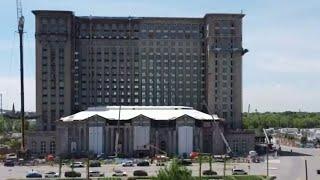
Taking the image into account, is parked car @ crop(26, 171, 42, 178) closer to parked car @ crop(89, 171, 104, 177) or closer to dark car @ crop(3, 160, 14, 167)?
parked car @ crop(89, 171, 104, 177)

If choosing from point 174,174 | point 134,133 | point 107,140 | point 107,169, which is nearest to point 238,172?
point 107,169

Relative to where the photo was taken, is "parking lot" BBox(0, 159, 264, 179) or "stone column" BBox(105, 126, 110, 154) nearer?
"parking lot" BBox(0, 159, 264, 179)

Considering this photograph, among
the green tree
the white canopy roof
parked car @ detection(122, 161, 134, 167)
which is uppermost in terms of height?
the white canopy roof

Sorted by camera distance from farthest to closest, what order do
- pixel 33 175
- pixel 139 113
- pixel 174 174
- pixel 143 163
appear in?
pixel 139 113, pixel 143 163, pixel 33 175, pixel 174 174

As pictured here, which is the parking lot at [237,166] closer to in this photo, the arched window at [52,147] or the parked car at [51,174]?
the parked car at [51,174]

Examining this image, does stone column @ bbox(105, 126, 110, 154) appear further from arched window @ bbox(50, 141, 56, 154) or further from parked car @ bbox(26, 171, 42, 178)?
parked car @ bbox(26, 171, 42, 178)

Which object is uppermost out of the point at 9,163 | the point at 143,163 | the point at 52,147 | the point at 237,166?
the point at 52,147

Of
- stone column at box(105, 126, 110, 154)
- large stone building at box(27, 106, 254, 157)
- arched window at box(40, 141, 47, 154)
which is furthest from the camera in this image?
arched window at box(40, 141, 47, 154)

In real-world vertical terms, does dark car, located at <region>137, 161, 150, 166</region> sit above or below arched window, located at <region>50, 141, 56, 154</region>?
below

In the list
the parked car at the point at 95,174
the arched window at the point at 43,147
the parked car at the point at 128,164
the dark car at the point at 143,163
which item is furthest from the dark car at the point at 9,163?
the parked car at the point at 95,174

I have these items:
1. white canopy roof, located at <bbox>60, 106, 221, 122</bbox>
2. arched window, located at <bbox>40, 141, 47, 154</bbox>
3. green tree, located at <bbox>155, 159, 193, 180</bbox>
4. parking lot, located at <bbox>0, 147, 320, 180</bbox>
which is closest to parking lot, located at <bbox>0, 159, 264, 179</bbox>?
parking lot, located at <bbox>0, 147, 320, 180</bbox>

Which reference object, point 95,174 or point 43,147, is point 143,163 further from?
point 43,147

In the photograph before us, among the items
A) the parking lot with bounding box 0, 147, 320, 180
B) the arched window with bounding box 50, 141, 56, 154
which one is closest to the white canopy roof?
the arched window with bounding box 50, 141, 56, 154

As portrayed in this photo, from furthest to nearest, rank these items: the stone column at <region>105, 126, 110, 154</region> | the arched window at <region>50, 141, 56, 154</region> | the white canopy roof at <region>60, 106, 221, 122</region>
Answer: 1. the arched window at <region>50, 141, 56, 154</region>
2. the white canopy roof at <region>60, 106, 221, 122</region>
3. the stone column at <region>105, 126, 110, 154</region>
